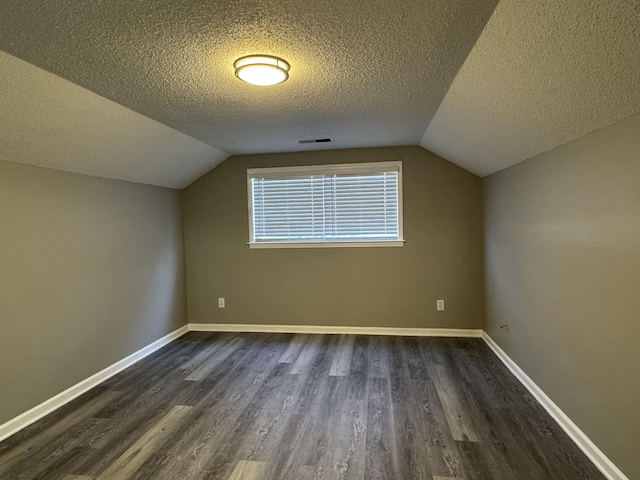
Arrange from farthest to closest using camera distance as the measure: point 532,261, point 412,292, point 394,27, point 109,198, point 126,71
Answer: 1. point 412,292
2. point 109,198
3. point 532,261
4. point 126,71
5. point 394,27

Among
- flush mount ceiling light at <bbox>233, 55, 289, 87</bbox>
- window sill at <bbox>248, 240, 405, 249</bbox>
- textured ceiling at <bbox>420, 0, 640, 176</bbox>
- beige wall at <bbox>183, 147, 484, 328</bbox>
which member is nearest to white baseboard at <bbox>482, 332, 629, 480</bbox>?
beige wall at <bbox>183, 147, 484, 328</bbox>

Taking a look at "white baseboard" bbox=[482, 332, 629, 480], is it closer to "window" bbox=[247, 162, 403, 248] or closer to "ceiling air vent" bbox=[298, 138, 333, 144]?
"window" bbox=[247, 162, 403, 248]

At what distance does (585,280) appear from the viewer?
209cm

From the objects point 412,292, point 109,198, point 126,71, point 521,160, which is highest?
point 126,71

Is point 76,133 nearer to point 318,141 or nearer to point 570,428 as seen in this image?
point 318,141

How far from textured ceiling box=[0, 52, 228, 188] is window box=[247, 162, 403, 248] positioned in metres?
1.04

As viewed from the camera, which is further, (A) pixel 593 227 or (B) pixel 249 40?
(A) pixel 593 227

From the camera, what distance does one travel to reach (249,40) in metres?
1.67

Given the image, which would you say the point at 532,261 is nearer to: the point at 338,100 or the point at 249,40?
the point at 338,100

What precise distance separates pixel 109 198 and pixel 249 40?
2.40m

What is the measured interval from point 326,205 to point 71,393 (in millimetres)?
3019

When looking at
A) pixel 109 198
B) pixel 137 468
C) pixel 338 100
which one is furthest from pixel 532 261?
pixel 109 198

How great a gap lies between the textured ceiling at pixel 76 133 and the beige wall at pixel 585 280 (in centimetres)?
290

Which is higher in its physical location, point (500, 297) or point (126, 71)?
point (126, 71)
